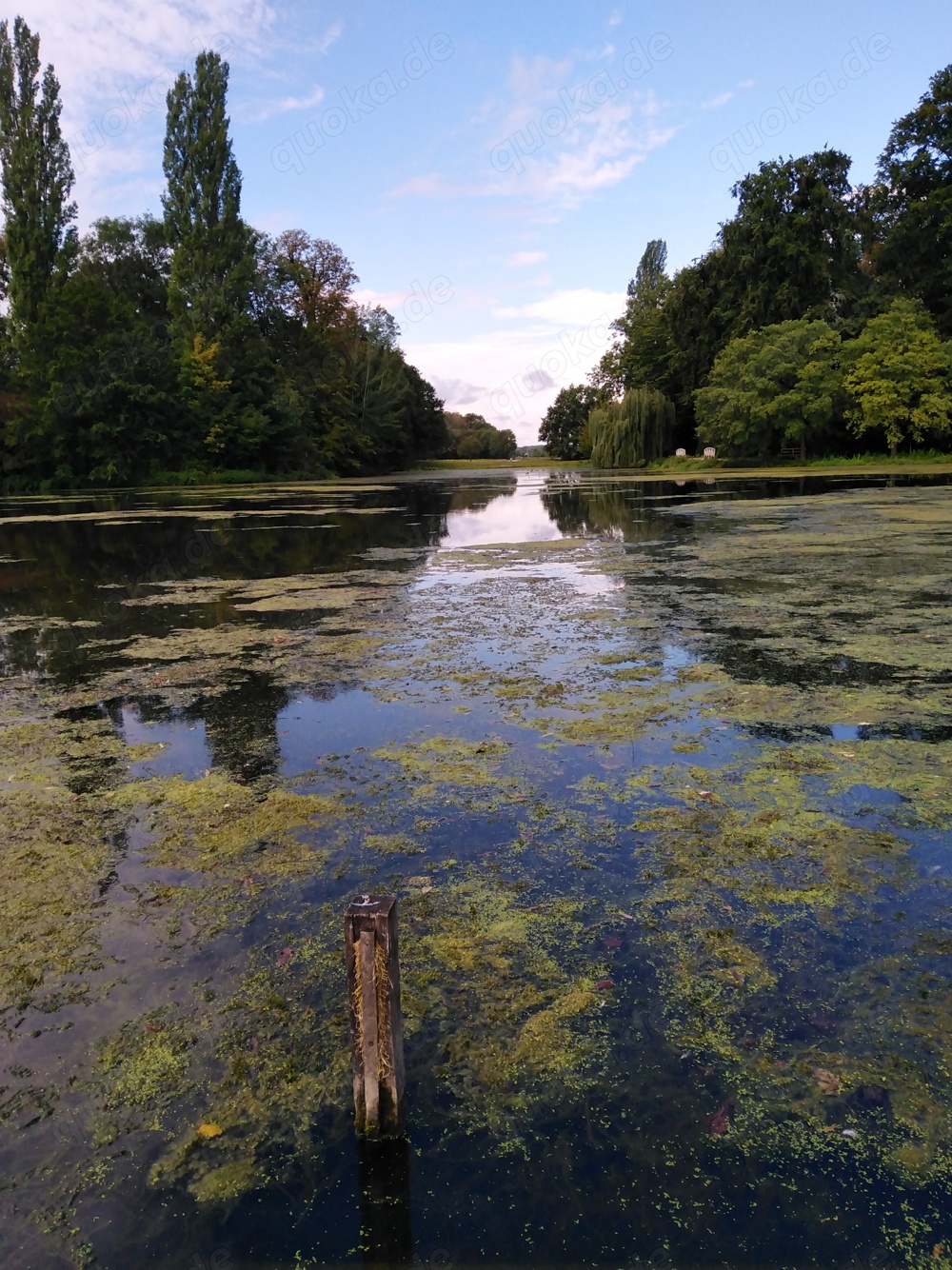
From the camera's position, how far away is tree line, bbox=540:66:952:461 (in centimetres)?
2889

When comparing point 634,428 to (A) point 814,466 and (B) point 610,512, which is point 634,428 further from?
(B) point 610,512

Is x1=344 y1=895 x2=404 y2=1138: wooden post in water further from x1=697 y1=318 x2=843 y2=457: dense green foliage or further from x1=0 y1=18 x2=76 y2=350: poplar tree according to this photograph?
x1=0 y1=18 x2=76 y2=350: poplar tree

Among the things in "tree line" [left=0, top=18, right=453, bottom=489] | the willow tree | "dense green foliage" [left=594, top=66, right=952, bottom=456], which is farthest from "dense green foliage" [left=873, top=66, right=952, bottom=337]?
"tree line" [left=0, top=18, right=453, bottom=489]

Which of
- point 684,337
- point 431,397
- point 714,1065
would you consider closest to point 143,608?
point 714,1065

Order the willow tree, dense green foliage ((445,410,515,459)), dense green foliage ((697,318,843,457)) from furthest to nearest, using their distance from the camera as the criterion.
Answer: dense green foliage ((445,410,515,459)) → the willow tree → dense green foliage ((697,318,843,457))

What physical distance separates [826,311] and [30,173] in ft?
102

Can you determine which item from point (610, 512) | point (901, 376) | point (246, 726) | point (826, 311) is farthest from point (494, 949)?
point (826, 311)

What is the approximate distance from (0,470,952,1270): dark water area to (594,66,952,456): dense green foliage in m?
26.9

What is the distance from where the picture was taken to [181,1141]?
1.63 meters

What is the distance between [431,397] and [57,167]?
3075cm

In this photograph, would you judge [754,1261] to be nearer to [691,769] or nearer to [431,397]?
[691,769]

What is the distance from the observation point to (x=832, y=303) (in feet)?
115

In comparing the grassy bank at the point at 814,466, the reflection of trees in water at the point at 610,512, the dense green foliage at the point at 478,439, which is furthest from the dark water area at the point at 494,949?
the dense green foliage at the point at 478,439

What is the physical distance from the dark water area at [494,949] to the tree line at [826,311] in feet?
88.8
